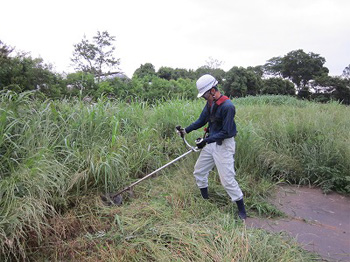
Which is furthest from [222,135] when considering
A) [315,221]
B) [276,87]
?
[276,87]

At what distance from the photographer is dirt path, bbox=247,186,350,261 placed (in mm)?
2378

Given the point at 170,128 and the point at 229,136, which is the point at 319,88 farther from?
the point at 229,136

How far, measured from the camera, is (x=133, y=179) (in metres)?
3.48

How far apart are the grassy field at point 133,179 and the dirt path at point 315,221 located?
0.55 feet

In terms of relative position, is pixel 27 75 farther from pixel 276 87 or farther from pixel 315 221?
pixel 276 87

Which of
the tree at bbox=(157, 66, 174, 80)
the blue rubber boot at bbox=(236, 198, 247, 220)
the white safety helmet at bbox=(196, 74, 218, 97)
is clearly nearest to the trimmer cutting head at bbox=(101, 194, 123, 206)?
the blue rubber boot at bbox=(236, 198, 247, 220)

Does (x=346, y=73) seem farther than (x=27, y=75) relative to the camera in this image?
Yes

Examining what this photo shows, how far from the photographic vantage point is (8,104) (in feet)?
9.80

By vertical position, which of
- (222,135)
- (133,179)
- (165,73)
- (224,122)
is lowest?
(133,179)

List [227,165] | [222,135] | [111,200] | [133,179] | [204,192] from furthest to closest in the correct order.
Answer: [133,179] < [204,192] < [111,200] < [227,165] < [222,135]

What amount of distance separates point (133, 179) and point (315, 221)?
7.67ft

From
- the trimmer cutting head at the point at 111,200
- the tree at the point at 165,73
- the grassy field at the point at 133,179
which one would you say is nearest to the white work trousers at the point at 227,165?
the grassy field at the point at 133,179

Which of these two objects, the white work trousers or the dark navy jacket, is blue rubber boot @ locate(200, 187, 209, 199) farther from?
the dark navy jacket

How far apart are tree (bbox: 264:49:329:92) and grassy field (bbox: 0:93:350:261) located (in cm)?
1775
